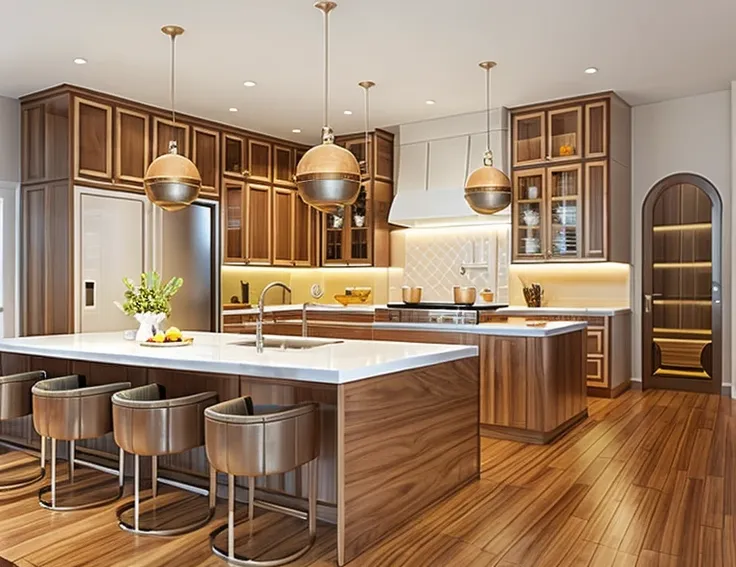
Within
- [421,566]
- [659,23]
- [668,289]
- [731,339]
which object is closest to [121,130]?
[659,23]

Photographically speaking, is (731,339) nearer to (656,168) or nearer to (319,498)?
(656,168)

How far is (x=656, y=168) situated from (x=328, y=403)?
5.17 metres

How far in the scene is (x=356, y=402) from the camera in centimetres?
274

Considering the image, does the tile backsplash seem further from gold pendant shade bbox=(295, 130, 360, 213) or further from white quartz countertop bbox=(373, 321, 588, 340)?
gold pendant shade bbox=(295, 130, 360, 213)

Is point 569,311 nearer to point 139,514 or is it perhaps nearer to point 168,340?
point 168,340

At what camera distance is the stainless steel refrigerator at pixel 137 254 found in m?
5.86

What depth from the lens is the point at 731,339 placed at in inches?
248

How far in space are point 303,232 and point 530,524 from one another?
581 centimetres

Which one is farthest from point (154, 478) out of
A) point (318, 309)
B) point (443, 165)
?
point (443, 165)

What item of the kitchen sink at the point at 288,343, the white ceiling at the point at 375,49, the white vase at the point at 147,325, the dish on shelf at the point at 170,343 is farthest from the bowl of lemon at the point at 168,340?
the white ceiling at the point at 375,49

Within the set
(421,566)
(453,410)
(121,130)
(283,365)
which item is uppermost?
(121,130)

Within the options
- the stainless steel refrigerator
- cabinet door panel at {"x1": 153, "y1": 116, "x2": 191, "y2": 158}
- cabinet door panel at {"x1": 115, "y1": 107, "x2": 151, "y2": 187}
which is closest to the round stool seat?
the stainless steel refrigerator

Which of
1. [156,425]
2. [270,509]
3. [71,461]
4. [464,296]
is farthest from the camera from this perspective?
[464,296]

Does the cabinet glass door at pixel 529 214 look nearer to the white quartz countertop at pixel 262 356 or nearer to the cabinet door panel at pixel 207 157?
the cabinet door panel at pixel 207 157
